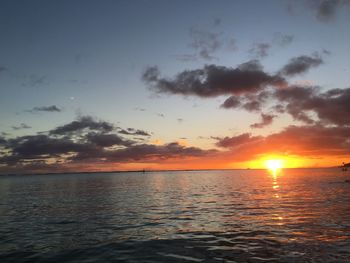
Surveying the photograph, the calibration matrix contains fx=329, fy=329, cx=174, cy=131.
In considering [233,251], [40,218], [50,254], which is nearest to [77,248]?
[50,254]

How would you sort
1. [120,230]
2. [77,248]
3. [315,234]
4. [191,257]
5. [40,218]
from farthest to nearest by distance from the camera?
[40,218] → [120,230] → [315,234] → [77,248] → [191,257]

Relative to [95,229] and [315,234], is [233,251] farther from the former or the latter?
[95,229]

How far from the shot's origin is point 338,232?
3062 centimetres

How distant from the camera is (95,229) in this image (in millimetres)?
34906

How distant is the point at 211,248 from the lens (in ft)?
82.4

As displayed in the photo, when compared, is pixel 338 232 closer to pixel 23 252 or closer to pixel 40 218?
pixel 23 252

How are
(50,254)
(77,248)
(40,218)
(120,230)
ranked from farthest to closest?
(40,218)
(120,230)
(77,248)
(50,254)

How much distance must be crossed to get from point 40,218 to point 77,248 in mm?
20459

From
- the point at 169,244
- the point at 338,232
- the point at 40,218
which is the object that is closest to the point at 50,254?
the point at 169,244

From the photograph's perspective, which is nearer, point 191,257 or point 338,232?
point 191,257

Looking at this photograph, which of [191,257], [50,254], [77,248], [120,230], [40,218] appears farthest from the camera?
[40,218]

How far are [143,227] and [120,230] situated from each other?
8.70 feet

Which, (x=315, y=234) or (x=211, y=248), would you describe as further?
(x=315, y=234)

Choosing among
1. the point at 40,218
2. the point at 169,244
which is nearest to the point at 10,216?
the point at 40,218
